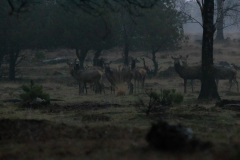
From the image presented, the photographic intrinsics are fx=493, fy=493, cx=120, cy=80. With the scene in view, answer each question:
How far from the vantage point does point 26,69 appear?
45.9 m

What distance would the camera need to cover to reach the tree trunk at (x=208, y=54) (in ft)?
71.4

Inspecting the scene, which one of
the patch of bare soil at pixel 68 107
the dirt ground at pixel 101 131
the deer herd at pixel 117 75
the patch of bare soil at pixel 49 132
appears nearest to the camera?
the dirt ground at pixel 101 131

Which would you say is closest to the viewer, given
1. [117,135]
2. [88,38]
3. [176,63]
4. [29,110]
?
[117,135]

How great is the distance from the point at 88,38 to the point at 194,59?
1217cm

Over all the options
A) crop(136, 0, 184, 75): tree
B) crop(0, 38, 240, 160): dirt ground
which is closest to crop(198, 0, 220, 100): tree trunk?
crop(0, 38, 240, 160): dirt ground

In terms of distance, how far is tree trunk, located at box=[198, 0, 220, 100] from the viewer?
21766 mm

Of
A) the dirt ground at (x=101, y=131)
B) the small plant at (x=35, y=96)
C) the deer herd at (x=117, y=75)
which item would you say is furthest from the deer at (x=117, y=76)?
the dirt ground at (x=101, y=131)

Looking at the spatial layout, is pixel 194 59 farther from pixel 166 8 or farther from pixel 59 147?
pixel 59 147

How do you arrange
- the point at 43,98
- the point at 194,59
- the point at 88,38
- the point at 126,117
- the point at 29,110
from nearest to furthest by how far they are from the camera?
the point at 126,117 < the point at 29,110 < the point at 43,98 < the point at 88,38 < the point at 194,59

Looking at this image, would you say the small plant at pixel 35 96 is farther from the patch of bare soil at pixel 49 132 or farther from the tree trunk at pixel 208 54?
the tree trunk at pixel 208 54

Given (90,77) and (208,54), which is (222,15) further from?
(90,77)

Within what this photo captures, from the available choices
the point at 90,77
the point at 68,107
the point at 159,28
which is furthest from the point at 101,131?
the point at 159,28

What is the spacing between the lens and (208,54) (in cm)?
2239

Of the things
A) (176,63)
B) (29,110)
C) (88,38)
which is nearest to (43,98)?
(29,110)
